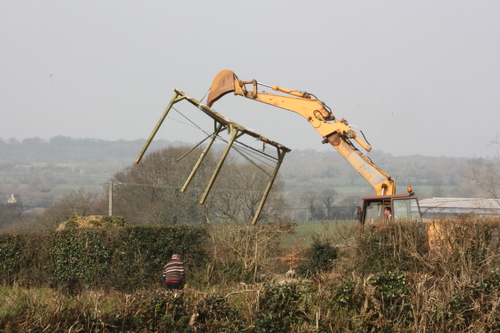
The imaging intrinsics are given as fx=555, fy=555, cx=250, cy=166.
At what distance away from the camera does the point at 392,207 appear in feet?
52.9

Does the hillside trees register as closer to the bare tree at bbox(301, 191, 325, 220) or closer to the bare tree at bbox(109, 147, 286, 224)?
the bare tree at bbox(109, 147, 286, 224)

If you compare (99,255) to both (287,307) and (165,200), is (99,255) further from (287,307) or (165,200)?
(165,200)

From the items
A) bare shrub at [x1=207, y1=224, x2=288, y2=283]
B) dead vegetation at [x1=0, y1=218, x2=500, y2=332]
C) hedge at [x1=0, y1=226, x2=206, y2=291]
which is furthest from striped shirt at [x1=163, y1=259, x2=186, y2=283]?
dead vegetation at [x1=0, y1=218, x2=500, y2=332]

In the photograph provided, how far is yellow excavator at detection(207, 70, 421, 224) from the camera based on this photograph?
1620cm

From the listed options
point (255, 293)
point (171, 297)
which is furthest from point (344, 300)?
point (171, 297)

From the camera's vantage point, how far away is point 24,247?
1808cm

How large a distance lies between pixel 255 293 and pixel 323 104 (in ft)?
35.2

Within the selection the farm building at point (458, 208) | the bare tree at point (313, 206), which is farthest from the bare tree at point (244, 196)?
the bare tree at point (313, 206)

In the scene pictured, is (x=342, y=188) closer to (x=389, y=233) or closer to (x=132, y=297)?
(x=389, y=233)

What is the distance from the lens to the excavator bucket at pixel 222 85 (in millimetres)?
18344

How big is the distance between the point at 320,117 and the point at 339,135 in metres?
0.90

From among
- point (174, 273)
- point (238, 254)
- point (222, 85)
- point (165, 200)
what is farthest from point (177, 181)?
point (174, 273)

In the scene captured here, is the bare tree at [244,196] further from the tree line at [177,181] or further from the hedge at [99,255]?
the hedge at [99,255]

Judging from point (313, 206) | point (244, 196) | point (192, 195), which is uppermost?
point (244, 196)
